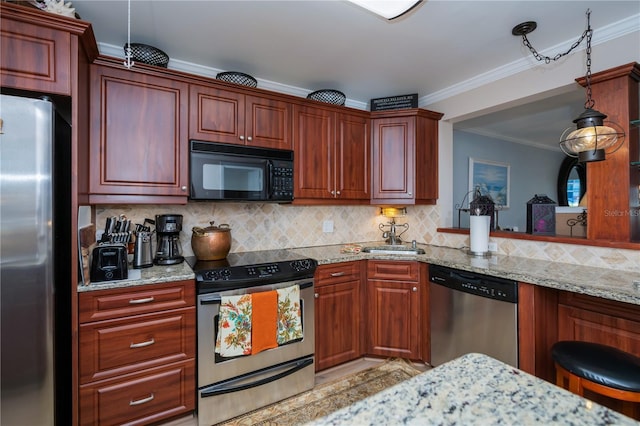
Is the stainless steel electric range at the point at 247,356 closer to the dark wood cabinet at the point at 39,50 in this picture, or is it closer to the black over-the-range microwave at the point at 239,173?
the black over-the-range microwave at the point at 239,173

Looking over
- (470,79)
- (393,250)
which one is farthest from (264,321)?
(470,79)

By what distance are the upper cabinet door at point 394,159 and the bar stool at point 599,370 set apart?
1653mm

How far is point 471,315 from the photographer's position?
83.5 inches

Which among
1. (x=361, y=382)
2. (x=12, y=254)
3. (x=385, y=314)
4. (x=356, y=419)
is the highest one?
(x=12, y=254)

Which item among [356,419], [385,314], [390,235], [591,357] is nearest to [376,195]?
[390,235]

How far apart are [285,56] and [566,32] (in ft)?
6.32

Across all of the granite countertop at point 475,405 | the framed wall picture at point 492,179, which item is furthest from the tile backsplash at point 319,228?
the granite countertop at point 475,405

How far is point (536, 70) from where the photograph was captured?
233 centimetres

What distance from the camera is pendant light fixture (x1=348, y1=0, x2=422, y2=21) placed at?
1.49 metres

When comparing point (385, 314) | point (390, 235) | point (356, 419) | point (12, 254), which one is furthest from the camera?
point (390, 235)

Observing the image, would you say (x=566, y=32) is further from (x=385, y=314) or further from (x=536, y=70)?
(x=385, y=314)

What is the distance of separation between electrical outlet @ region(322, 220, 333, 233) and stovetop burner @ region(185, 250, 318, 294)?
0.74 m

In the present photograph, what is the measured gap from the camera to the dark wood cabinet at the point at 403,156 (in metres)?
2.88

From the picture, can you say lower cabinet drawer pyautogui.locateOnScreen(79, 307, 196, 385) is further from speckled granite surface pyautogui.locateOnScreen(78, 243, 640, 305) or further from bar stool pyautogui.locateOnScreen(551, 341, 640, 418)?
bar stool pyautogui.locateOnScreen(551, 341, 640, 418)
